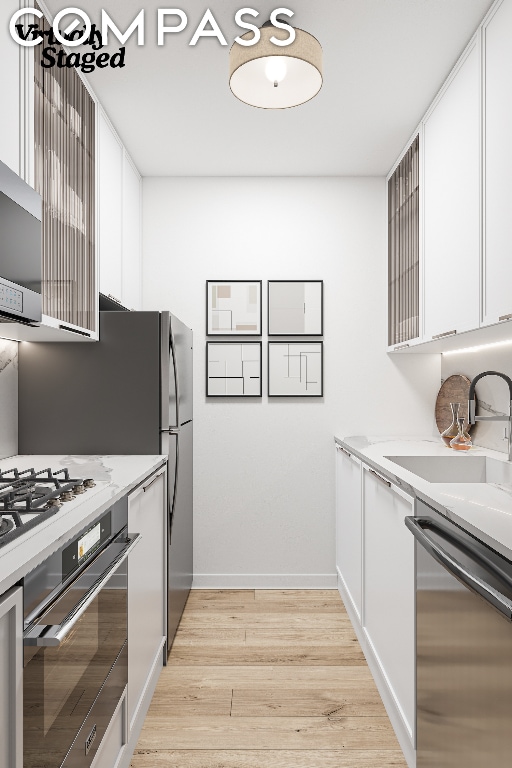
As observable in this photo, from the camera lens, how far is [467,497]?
1.40m

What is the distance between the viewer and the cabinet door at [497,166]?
163 centimetres

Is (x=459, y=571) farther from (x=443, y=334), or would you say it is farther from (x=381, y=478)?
(x=443, y=334)

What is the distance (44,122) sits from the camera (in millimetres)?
1741

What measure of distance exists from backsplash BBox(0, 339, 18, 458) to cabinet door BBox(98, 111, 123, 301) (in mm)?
508

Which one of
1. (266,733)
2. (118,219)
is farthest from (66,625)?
(118,219)

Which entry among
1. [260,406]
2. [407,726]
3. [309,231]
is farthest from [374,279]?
[407,726]

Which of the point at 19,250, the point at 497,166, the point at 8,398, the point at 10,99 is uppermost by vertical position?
the point at 10,99

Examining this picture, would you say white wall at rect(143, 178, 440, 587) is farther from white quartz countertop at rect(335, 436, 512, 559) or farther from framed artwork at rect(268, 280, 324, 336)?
white quartz countertop at rect(335, 436, 512, 559)

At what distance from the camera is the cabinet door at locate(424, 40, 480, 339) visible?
1.89 meters

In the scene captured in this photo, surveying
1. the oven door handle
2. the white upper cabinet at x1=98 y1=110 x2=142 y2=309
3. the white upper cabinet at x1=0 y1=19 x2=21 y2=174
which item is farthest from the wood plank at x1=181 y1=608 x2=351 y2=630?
the white upper cabinet at x1=0 y1=19 x2=21 y2=174

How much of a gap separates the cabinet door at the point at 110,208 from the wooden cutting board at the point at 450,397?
201cm

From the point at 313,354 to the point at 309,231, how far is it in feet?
2.61

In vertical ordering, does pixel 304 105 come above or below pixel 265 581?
above

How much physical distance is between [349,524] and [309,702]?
0.94m
